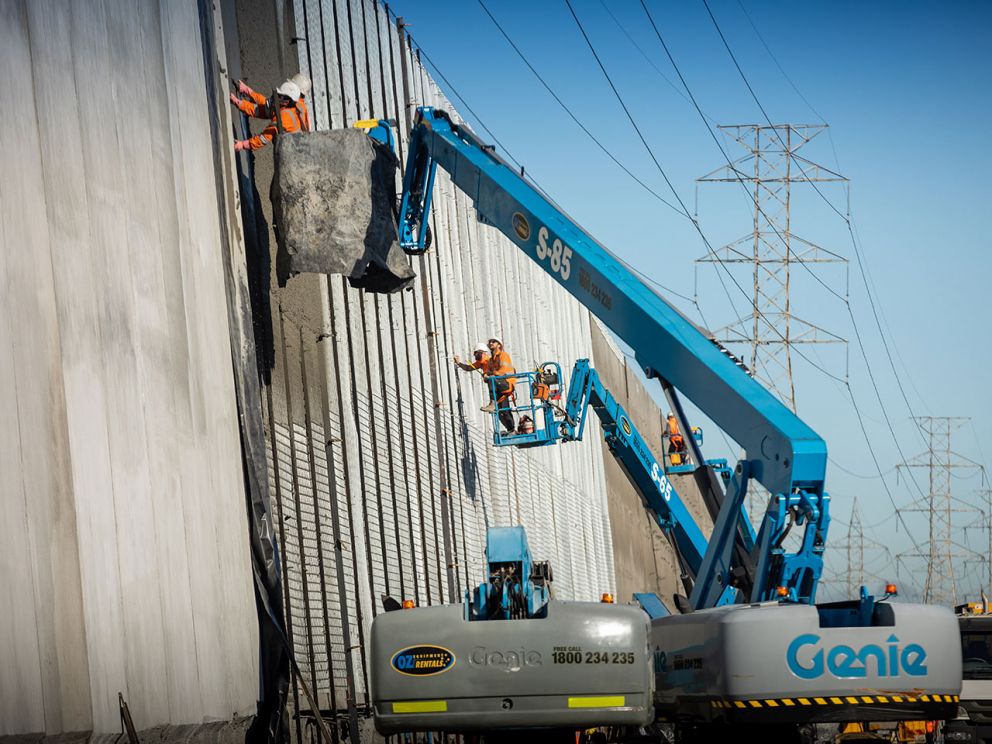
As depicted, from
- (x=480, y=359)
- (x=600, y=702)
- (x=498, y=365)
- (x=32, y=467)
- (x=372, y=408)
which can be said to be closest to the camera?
(x=32, y=467)

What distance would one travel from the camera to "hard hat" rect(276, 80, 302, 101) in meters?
14.5

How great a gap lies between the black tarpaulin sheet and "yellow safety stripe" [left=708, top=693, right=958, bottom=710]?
6827mm

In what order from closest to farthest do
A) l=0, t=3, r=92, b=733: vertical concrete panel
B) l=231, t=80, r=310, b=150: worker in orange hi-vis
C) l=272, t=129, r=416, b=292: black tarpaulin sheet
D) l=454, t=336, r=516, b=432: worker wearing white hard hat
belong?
l=0, t=3, r=92, b=733: vertical concrete panel → l=272, t=129, r=416, b=292: black tarpaulin sheet → l=231, t=80, r=310, b=150: worker in orange hi-vis → l=454, t=336, r=516, b=432: worker wearing white hard hat

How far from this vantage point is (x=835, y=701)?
9508 millimetres

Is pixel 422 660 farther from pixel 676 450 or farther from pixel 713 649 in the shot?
pixel 676 450

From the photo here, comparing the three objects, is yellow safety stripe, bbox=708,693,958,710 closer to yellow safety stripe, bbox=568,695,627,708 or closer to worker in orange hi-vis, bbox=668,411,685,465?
yellow safety stripe, bbox=568,695,627,708

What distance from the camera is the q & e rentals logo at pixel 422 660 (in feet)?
29.8

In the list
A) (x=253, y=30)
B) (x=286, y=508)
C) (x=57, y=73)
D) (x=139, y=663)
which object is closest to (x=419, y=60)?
(x=253, y=30)

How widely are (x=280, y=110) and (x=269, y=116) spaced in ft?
0.67

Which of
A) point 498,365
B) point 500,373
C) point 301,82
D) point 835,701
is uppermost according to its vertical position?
point 301,82

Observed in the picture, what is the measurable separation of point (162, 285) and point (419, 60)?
40.7 feet

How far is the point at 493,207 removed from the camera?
1522 centimetres

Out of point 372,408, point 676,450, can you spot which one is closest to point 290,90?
point 372,408

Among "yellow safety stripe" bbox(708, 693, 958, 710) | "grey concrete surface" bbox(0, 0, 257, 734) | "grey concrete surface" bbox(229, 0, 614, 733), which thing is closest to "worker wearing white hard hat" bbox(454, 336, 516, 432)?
"grey concrete surface" bbox(229, 0, 614, 733)
